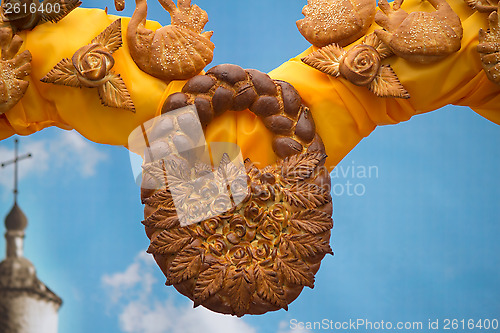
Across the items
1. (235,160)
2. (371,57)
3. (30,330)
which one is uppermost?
(371,57)

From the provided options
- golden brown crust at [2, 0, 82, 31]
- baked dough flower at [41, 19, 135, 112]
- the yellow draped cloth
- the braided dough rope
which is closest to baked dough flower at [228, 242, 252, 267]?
the braided dough rope

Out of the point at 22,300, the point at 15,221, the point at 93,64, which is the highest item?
the point at 93,64

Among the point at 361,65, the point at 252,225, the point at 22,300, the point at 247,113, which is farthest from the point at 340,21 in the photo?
the point at 22,300

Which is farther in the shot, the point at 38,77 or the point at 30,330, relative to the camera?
the point at 38,77

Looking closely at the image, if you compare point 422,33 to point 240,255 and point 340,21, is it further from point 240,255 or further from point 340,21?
point 240,255

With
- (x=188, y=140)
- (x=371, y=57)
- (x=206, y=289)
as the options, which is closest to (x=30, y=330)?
(x=206, y=289)

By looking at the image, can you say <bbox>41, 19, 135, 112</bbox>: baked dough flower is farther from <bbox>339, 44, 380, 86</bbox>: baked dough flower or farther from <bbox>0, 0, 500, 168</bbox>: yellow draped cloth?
<bbox>339, 44, 380, 86</bbox>: baked dough flower

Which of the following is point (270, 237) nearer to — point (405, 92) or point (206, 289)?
point (206, 289)

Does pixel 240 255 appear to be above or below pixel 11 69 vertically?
below
